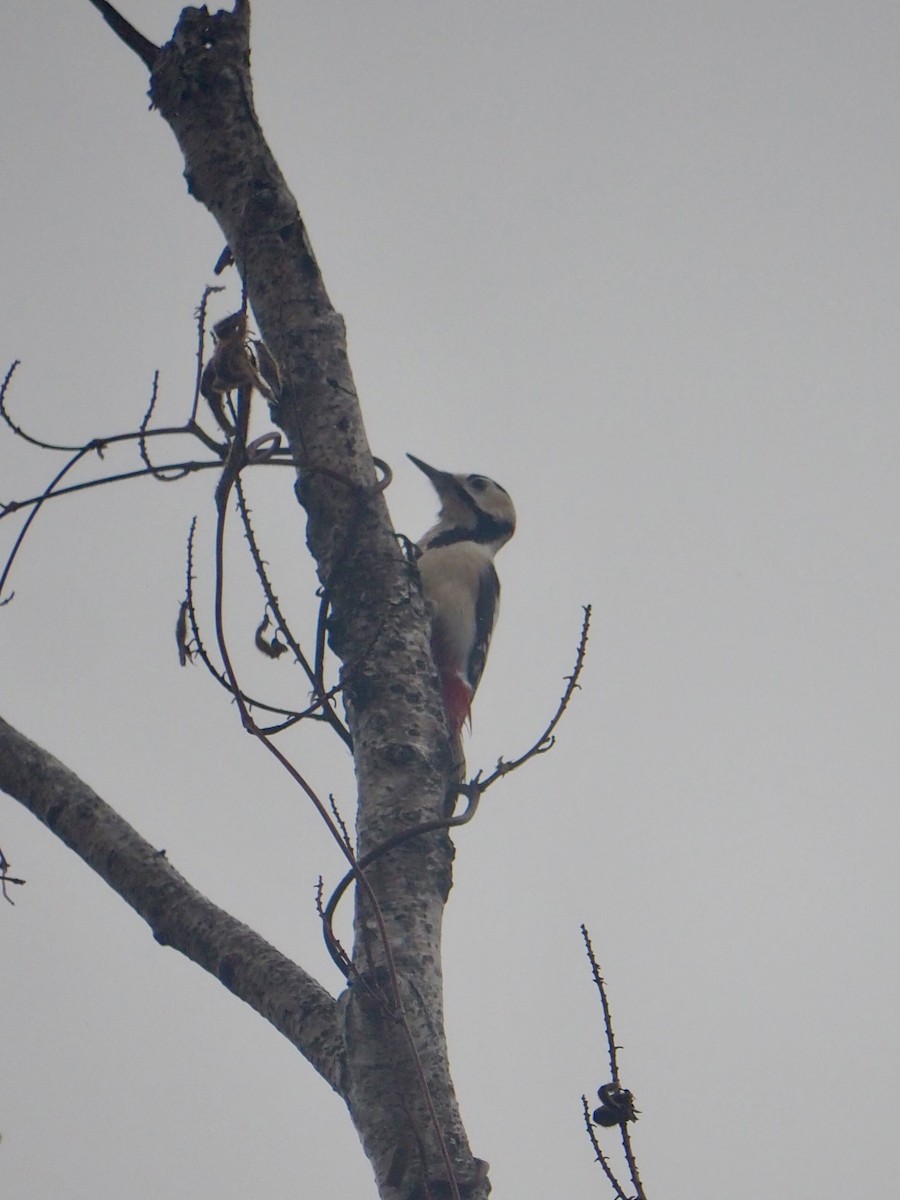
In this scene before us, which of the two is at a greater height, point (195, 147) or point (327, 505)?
point (195, 147)

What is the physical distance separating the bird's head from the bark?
251 centimetres

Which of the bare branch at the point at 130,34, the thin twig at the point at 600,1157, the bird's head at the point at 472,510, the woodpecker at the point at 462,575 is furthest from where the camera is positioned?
the bird's head at the point at 472,510

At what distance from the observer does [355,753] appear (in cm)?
224

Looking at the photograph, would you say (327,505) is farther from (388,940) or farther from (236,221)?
(388,940)

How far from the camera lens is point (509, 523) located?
5.34 metres

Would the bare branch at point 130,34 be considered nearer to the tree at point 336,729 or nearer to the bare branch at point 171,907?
Result: the tree at point 336,729

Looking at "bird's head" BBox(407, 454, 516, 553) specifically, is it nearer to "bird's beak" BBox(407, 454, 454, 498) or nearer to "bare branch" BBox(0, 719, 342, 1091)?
"bird's beak" BBox(407, 454, 454, 498)

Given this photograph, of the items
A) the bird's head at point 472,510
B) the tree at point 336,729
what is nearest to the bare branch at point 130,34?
the tree at point 336,729

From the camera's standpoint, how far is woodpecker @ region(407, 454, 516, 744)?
421 centimetres

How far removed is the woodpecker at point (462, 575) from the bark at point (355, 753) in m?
1.24

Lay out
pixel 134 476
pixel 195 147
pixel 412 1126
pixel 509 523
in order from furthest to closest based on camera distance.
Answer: pixel 509 523
pixel 195 147
pixel 134 476
pixel 412 1126

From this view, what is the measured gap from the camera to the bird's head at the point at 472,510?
517 centimetres

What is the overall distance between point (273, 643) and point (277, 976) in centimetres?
81

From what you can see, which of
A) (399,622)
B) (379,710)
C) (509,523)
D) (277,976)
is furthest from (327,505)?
(509,523)
